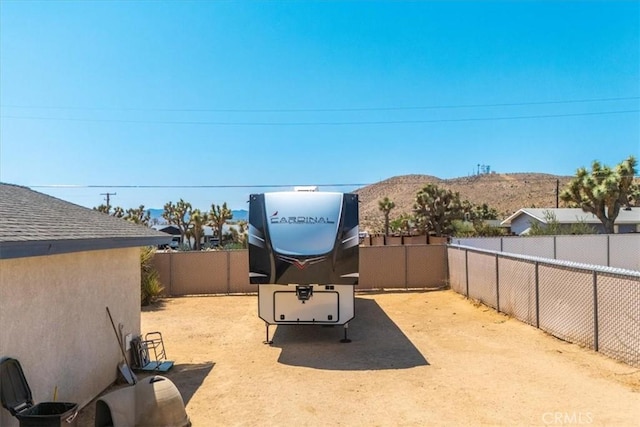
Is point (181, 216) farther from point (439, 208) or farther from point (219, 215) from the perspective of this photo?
point (439, 208)

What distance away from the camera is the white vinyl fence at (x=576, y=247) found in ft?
63.7

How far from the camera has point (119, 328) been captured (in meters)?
7.59

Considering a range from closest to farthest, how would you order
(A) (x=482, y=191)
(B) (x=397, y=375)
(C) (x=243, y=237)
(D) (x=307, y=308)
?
(B) (x=397, y=375)
(D) (x=307, y=308)
(C) (x=243, y=237)
(A) (x=482, y=191)

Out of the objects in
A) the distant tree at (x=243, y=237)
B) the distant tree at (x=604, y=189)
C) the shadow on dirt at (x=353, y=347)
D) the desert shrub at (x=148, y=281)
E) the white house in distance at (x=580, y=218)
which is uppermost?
the distant tree at (x=604, y=189)

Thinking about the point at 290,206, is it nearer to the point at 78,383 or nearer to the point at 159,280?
the point at 78,383

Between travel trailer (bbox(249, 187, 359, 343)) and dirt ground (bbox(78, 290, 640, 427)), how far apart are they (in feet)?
2.56

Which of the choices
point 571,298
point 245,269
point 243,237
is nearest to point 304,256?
point 571,298

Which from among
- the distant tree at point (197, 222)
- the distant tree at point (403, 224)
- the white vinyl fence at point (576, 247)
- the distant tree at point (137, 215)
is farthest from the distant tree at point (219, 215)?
the white vinyl fence at point (576, 247)

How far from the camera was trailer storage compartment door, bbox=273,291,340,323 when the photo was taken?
9688 mm

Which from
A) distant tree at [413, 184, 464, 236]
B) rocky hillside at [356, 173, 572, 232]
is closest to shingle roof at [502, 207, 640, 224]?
distant tree at [413, 184, 464, 236]

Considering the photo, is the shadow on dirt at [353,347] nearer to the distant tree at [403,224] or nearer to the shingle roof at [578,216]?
the shingle roof at [578,216]

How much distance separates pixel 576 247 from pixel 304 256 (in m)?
15.6

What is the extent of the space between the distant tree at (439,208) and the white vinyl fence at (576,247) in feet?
53.3

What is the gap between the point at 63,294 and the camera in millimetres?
5852
